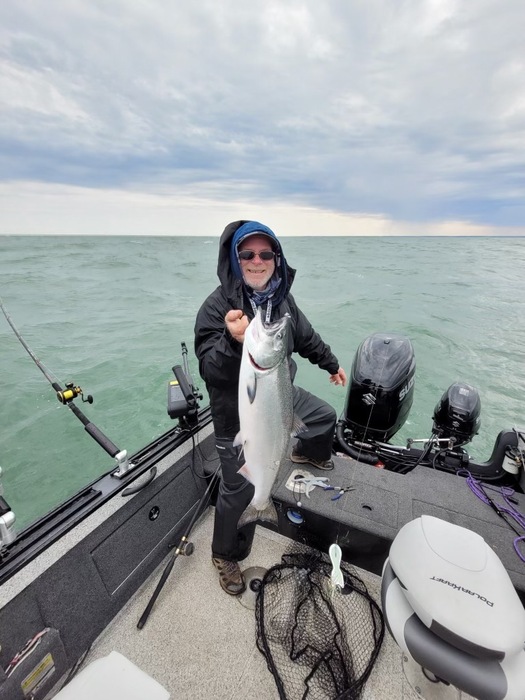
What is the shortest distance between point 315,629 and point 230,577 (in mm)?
726

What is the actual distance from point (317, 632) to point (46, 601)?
6.01 feet

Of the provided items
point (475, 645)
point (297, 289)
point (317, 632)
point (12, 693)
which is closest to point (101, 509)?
point (12, 693)

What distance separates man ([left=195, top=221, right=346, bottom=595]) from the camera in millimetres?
1989

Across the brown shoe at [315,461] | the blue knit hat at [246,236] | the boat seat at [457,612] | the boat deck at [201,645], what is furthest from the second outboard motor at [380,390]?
the blue knit hat at [246,236]

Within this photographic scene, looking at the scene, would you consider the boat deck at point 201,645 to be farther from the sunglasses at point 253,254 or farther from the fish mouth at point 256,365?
the sunglasses at point 253,254

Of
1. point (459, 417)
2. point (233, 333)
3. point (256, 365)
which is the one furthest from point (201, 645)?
point (459, 417)

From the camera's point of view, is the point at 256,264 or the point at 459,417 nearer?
the point at 256,264

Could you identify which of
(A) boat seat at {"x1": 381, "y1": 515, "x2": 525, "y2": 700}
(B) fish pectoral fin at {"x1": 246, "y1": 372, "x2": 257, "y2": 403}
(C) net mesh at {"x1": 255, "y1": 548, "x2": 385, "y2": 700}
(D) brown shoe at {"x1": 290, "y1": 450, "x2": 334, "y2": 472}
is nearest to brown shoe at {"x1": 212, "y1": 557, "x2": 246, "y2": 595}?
(C) net mesh at {"x1": 255, "y1": 548, "x2": 385, "y2": 700}

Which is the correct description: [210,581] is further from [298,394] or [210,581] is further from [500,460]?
[500,460]

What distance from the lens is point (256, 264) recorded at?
90.7 inches

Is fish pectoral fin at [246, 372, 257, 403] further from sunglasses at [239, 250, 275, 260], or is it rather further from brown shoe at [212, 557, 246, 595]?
brown shoe at [212, 557, 246, 595]

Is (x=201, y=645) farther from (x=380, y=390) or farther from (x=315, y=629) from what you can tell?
(x=380, y=390)

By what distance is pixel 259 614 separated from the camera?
8.03 feet

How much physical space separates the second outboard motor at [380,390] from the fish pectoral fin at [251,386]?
229 centimetres
